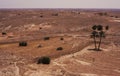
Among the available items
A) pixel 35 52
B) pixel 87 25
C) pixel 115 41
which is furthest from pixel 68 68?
pixel 87 25

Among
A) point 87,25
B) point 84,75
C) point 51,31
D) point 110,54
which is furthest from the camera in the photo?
point 87,25

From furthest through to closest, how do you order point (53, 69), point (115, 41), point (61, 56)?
1. point (115, 41)
2. point (61, 56)
3. point (53, 69)

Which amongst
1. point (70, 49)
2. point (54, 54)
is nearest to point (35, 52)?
point (54, 54)

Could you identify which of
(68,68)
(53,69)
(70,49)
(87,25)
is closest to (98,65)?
(68,68)

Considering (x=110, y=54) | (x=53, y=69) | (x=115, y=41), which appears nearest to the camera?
(x=53, y=69)

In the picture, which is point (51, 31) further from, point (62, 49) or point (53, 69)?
point (53, 69)

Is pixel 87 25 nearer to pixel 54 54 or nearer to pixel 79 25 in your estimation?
pixel 79 25

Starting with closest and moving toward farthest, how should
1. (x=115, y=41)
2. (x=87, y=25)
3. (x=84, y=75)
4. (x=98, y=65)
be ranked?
(x=84, y=75), (x=98, y=65), (x=115, y=41), (x=87, y=25)

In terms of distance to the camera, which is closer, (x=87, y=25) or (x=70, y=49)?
(x=70, y=49)

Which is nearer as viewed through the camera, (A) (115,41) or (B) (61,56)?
(B) (61,56)
